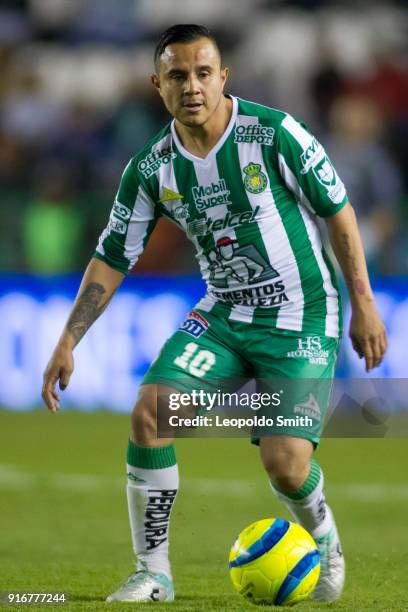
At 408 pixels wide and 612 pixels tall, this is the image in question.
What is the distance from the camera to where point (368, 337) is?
5.28 metres

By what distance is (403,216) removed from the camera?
1237cm

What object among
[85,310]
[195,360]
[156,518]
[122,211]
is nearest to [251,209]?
[122,211]

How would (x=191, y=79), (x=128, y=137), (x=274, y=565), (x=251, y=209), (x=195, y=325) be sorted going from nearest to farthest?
(x=274, y=565)
(x=191, y=79)
(x=251, y=209)
(x=195, y=325)
(x=128, y=137)

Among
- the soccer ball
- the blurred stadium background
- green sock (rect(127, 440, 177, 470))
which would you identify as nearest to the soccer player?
green sock (rect(127, 440, 177, 470))

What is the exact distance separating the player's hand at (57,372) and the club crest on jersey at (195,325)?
1.74 feet

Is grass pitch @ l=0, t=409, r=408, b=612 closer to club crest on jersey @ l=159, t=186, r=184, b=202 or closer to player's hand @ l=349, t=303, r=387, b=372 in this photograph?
player's hand @ l=349, t=303, r=387, b=372

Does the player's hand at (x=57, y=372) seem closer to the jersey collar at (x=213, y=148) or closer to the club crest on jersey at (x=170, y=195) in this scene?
the club crest on jersey at (x=170, y=195)

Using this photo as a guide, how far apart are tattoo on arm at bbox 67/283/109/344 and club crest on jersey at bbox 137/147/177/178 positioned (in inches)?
21.4

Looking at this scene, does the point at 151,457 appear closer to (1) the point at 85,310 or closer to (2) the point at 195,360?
(2) the point at 195,360

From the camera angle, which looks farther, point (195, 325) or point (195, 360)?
point (195, 325)

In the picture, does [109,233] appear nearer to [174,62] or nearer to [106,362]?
[174,62]

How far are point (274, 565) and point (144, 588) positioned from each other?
0.58m

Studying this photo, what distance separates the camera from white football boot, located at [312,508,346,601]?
5480 mm

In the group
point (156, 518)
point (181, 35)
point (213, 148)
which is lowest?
point (156, 518)
